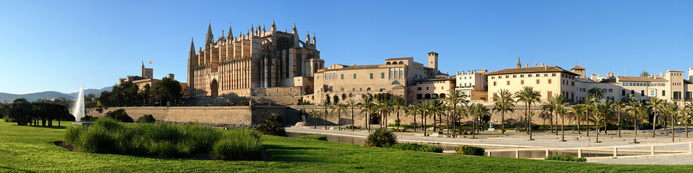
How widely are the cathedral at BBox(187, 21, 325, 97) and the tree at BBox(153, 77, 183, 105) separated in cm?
1215

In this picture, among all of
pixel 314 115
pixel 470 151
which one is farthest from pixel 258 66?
pixel 470 151

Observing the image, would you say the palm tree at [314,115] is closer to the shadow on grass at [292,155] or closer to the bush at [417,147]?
the bush at [417,147]

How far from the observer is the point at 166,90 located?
104250 mm

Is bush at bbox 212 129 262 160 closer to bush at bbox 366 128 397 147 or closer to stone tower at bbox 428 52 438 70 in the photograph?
bush at bbox 366 128 397 147

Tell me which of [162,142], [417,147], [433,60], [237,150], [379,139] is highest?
[433,60]

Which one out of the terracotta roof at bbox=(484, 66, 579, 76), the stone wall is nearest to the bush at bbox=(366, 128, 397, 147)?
the stone wall

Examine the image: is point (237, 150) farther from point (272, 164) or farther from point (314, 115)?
point (314, 115)

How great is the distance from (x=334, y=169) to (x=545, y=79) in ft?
189

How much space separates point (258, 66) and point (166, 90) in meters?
19.7

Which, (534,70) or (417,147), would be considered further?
(534,70)

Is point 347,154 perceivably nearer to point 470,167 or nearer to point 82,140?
point 470,167

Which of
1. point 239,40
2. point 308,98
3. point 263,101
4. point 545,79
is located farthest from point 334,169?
point 239,40

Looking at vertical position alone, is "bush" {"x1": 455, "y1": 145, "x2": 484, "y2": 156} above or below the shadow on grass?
below

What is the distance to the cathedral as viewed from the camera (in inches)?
4117
